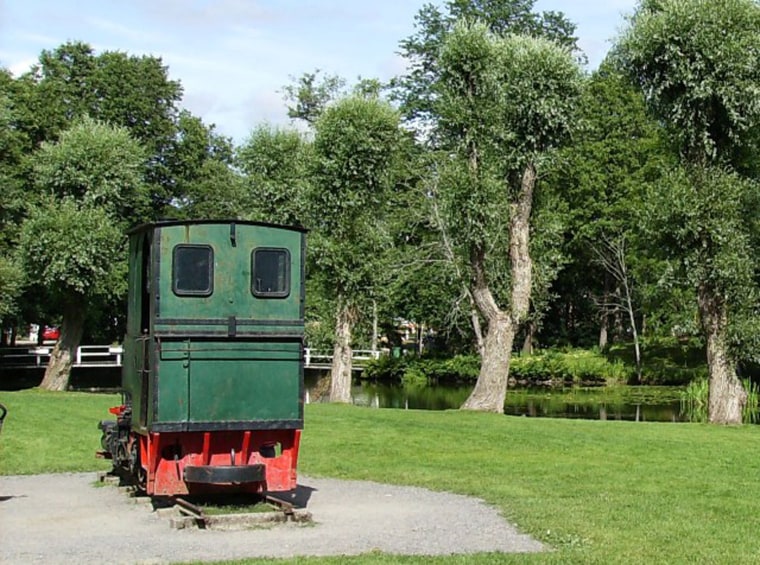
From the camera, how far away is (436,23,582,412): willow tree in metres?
27.6

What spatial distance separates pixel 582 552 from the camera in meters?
9.50

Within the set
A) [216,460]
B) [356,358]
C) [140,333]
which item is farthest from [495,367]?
[356,358]

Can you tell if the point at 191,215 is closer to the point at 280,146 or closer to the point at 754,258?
the point at 280,146

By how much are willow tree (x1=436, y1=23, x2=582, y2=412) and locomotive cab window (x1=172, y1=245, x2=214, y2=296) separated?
16886 millimetres

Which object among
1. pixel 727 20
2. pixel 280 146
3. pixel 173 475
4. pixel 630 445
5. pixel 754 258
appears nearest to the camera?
pixel 173 475

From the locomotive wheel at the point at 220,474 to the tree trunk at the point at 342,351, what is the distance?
21.0 m

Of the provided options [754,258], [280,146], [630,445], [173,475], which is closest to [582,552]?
[173,475]

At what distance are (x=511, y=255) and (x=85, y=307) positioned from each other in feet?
61.7

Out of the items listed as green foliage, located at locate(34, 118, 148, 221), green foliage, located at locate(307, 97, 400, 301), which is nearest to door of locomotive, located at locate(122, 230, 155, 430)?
green foliage, located at locate(307, 97, 400, 301)

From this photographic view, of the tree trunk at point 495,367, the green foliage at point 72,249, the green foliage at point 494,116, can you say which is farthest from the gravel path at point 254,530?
the green foliage at point 72,249

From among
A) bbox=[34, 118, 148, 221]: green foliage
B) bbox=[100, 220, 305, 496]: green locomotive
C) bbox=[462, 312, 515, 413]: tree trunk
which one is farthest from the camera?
bbox=[34, 118, 148, 221]: green foliage

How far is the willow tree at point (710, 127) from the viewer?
25531 mm

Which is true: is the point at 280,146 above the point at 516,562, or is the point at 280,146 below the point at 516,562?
above

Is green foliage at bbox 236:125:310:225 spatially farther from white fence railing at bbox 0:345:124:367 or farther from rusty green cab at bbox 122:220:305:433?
rusty green cab at bbox 122:220:305:433
